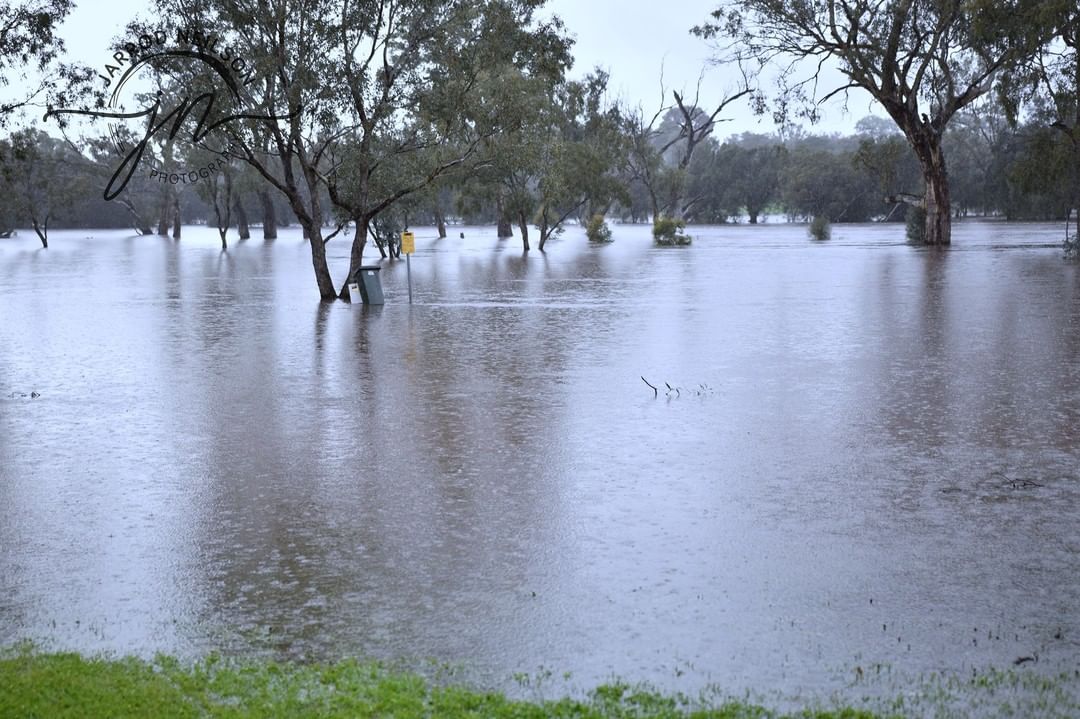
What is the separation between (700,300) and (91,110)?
1218cm

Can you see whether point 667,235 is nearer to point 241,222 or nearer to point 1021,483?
point 241,222

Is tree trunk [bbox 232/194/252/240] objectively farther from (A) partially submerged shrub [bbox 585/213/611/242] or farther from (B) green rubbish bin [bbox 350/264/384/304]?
(B) green rubbish bin [bbox 350/264/384/304]

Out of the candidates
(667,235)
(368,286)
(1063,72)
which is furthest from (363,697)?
(667,235)

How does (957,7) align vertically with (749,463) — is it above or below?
above

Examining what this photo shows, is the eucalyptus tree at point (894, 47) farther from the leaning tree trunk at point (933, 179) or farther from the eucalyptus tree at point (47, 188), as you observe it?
the eucalyptus tree at point (47, 188)

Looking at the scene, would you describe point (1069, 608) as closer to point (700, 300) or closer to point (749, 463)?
point (749, 463)

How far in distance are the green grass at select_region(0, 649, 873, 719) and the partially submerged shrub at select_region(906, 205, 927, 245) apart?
5177 cm

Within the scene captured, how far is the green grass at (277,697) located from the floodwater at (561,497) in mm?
305

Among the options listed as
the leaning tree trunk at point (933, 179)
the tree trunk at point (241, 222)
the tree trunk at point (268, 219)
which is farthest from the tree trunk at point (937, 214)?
the tree trunk at point (241, 222)

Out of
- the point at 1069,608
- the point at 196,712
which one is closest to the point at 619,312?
the point at 1069,608

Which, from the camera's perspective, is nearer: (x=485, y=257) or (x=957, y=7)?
(x=957, y=7)

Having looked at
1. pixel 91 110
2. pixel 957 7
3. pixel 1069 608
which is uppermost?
pixel 957 7

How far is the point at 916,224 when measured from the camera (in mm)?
54969

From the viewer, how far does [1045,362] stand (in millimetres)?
14008
